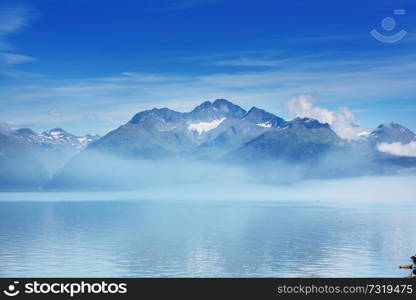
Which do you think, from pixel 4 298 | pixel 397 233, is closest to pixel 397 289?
pixel 4 298

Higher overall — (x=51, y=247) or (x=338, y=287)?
(x=51, y=247)

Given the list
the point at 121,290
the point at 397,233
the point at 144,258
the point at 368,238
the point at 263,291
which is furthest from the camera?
the point at 397,233

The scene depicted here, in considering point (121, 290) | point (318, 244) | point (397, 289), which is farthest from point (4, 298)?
point (318, 244)

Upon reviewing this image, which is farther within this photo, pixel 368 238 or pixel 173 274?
pixel 368 238

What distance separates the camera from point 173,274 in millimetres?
94625

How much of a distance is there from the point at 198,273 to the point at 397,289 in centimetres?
6213

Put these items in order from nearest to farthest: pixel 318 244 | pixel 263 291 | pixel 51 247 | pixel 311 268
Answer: pixel 263 291 < pixel 311 268 < pixel 51 247 < pixel 318 244

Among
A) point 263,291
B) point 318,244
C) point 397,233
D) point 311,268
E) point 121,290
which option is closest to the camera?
point 121,290

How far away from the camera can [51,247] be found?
440ft

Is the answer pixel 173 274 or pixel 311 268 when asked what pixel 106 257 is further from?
pixel 311 268

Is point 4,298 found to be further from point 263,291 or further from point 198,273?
point 198,273

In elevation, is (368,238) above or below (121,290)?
above

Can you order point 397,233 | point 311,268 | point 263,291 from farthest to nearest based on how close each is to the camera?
point 397,233
point 311,268
point 263,291

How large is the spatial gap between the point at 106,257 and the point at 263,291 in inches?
3176
